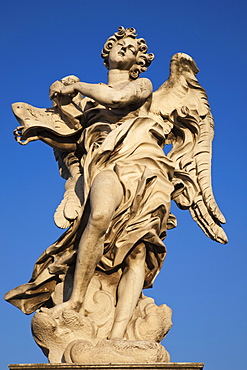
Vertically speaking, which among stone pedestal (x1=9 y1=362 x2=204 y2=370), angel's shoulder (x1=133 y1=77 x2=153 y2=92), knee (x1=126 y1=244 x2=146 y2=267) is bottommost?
stone pedestal (x1=9 y1=362 x2=204 y2=370)

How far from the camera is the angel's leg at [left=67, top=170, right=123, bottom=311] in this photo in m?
7.14

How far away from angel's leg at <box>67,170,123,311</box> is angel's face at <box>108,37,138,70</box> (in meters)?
1.68

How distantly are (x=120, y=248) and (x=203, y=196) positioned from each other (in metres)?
1.40

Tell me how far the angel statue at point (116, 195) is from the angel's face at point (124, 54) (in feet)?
0.04

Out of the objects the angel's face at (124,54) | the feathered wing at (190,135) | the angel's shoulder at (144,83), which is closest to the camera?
the angel's shoulder at (144,83)

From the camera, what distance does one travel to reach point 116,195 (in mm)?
7371

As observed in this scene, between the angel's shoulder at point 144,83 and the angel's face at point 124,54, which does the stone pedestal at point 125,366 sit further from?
the angel's face at point 124,54

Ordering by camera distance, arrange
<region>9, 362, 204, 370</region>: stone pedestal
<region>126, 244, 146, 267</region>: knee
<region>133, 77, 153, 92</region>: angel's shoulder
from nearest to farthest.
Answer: <region>9, 362, 204, 370</region>: stone pedestal
<region>126, 244, 146, 267</region>: knee
<region>133, 77, 153, 92</region>: angel's shoulder

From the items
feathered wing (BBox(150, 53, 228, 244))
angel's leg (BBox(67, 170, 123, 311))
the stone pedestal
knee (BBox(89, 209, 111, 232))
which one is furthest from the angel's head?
the stone pedestal

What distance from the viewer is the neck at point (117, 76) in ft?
27.6

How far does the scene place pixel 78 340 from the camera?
6.86 metres

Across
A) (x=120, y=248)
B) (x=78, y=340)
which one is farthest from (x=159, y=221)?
(x=78, y=340)

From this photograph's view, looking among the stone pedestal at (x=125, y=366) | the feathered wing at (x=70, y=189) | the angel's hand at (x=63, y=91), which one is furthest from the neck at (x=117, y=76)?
the stone pedestal at (x=125, y=366)

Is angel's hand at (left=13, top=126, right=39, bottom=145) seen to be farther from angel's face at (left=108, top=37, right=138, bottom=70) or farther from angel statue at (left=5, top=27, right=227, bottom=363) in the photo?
angel's face at (left=108, top=37, right=138, bottom=70)
